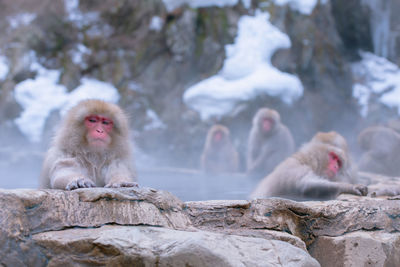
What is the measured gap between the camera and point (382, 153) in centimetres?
689

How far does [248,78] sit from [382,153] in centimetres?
372

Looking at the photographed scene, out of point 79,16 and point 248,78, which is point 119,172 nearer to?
point 248,78

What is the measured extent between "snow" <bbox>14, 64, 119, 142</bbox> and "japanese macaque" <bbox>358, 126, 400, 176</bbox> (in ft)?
19.2

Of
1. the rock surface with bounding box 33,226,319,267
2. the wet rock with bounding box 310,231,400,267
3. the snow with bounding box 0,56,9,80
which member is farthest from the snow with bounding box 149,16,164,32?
the rock surface with bounding box 33,226,319,267

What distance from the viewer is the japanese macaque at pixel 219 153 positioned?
29.8 ft

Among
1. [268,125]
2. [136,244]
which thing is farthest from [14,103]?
[136,244]

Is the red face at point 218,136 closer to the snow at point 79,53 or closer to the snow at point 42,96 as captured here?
the snow at point 42,96

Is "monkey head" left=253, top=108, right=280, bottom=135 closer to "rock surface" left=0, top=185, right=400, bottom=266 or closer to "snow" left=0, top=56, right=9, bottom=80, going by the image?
"rock surface" left=0, top=185, right=400, bottom=266

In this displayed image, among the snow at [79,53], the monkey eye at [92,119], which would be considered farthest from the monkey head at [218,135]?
the monkey eye at [92,119]

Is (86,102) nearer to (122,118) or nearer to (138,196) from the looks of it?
(122,118)

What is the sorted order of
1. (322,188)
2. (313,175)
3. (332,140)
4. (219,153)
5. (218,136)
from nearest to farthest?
(322,188) < (313,175) < (332,140) < (218,136) < (219,153)

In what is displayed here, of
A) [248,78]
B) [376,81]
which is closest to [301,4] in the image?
[248,78]

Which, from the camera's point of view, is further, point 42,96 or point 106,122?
point 42,96

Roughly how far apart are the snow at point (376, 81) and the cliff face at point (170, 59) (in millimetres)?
198
